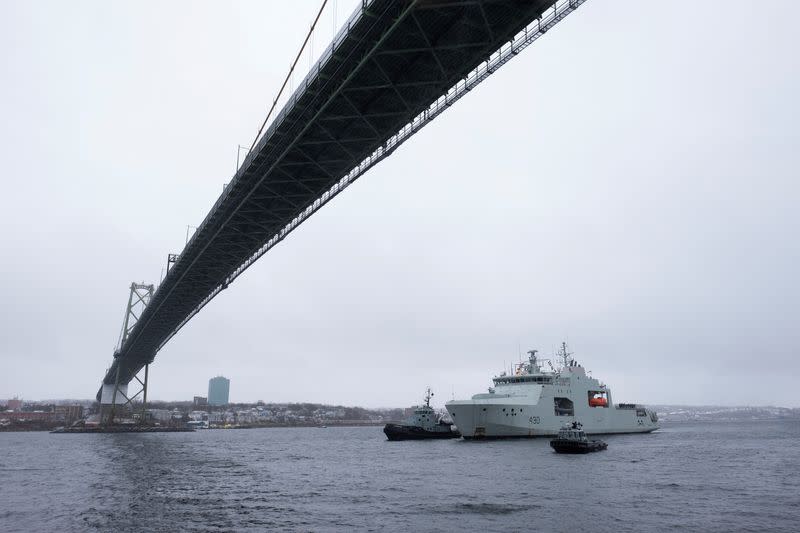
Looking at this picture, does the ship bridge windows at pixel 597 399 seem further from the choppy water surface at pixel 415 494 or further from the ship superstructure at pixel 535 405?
the choppy water surface at pixel 415 494

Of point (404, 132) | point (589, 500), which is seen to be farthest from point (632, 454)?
point (404, 132)

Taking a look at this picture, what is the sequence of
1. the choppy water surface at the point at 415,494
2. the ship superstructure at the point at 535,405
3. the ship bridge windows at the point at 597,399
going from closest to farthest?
the choppy water surface at the point at 415,494 → the ship superstructure at the point at 535,405 → the ship bridge windows at the point at 597,399

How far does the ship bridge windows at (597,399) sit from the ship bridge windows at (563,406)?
217 inches

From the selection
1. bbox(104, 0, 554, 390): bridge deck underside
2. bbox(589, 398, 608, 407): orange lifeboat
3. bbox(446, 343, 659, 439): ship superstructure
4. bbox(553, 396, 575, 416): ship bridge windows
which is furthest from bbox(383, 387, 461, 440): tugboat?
bbox(104, 0, 554, 390): bridge deck underside

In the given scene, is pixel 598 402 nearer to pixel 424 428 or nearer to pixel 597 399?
pixel 597 399

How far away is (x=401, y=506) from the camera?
78.3 feet

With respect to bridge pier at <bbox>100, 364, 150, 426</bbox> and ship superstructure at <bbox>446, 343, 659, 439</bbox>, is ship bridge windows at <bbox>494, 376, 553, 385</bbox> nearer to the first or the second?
ship superstructure at <bbox>446, 343, 659, 439</bbox>

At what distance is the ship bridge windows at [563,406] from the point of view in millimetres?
61925

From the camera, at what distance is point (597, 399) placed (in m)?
69.4

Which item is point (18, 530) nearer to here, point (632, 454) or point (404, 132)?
point (404, 132)

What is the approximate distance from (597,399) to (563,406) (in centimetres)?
931

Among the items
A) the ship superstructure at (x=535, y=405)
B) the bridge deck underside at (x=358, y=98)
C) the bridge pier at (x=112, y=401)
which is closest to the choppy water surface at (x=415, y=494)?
the ship superstructure at (x=535, y=405)

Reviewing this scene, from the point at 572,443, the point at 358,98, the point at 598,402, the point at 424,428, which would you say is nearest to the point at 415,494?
the point at 358,98

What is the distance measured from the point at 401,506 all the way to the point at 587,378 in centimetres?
5077
